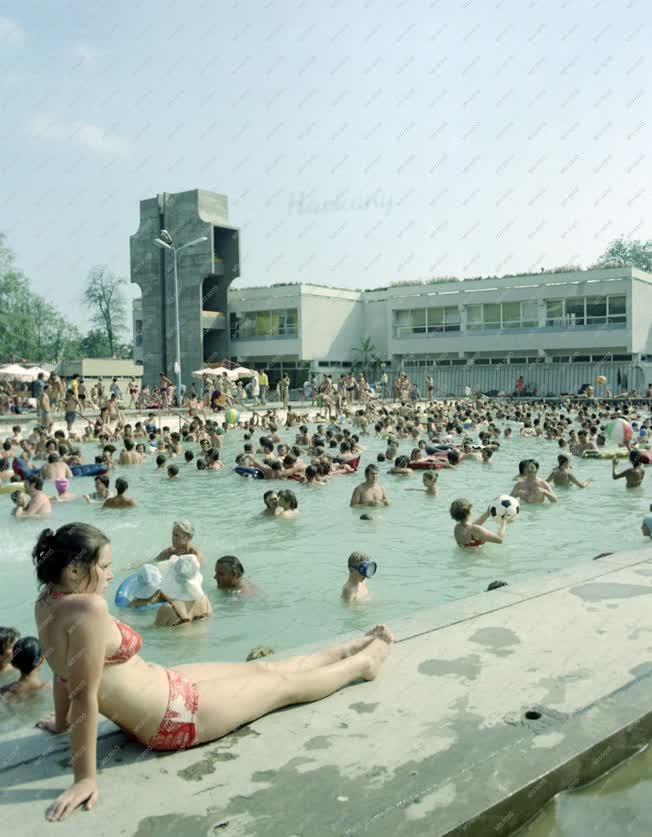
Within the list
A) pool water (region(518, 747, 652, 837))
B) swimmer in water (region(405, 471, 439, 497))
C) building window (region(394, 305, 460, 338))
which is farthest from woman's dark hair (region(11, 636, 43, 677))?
building window (region(394, 305, 460, 338))

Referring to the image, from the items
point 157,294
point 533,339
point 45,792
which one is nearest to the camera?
point 45,792

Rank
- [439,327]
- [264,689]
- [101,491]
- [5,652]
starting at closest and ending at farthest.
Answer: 1. [264,689]
2. [5,652]
3. [101,491]
4. [439,327]

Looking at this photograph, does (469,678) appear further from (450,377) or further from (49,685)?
(450,377)

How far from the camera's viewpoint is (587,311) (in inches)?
1949

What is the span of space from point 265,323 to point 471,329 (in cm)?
1430

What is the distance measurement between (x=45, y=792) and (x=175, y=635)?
14.4ft

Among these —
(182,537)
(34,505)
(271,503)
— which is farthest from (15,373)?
(182,537)

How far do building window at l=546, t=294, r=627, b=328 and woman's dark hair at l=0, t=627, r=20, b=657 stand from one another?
46.7 m

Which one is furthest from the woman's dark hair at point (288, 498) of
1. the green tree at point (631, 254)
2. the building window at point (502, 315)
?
the green tree at point (631, 254)

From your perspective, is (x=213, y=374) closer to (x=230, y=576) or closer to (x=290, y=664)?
(x=230, y=576)

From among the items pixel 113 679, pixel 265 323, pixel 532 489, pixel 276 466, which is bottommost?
pixel 532 489

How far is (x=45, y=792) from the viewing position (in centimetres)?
329

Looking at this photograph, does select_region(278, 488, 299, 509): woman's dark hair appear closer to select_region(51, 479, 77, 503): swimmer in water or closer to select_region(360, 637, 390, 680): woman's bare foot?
select_region(51, 479, 77, 503): swimmer in water

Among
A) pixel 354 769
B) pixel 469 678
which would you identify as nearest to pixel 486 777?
pixel 354 769
